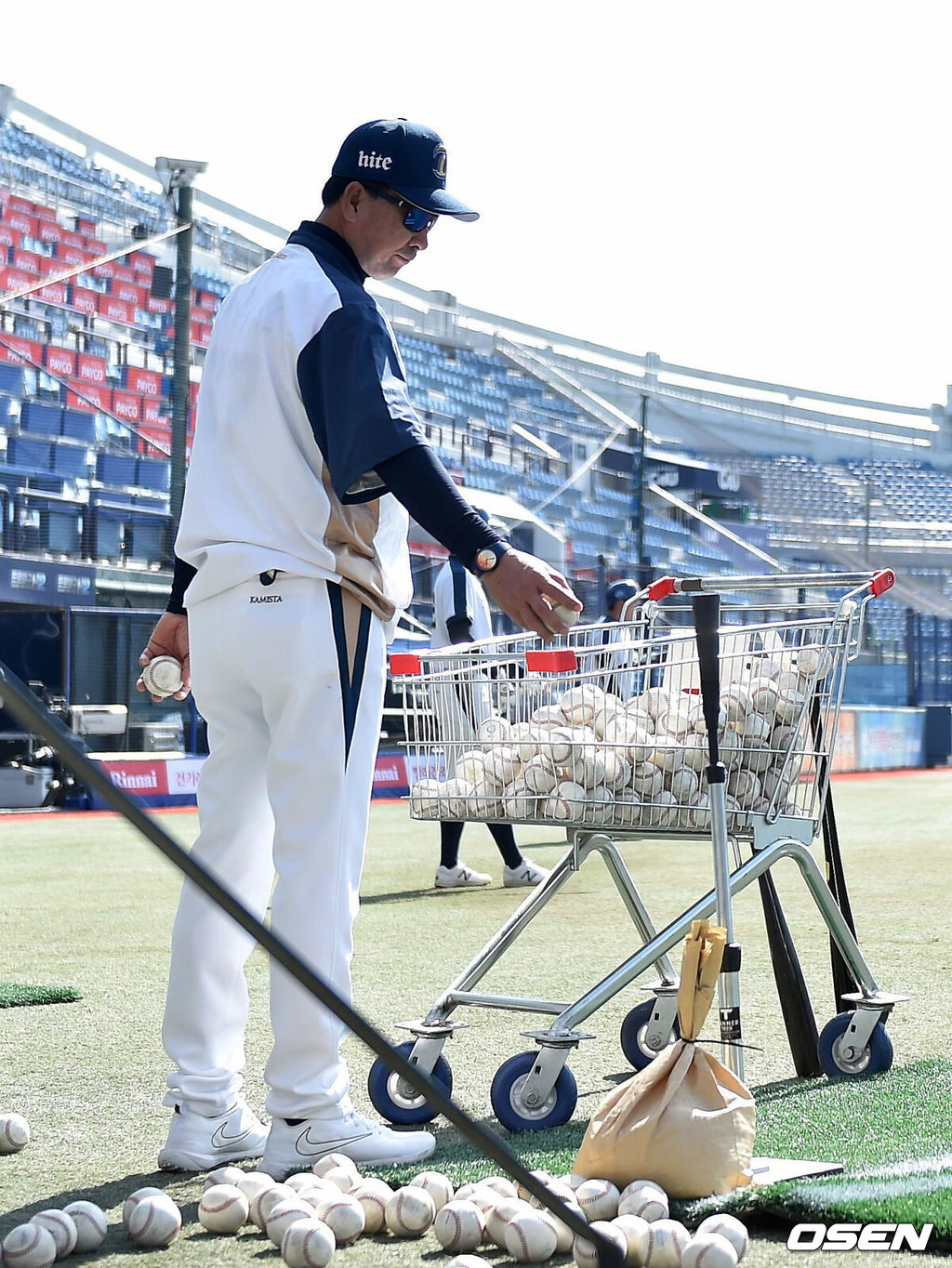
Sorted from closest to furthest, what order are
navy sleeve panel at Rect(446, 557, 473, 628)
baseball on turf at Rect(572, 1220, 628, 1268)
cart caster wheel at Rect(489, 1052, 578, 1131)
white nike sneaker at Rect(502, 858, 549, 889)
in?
1. baseball on turf at Rect(572, 1220, 628, 1268)
2. cart caster wheel at Rect(489, 1052, 578, 1131)
3. navy sleeve panel at Rect(446, 557, 473, 628)
4. white nike sneaker at Rect(502, 858, 549, 889)

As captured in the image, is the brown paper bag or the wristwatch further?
the wristwatch

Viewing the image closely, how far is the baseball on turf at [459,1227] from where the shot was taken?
2523mm

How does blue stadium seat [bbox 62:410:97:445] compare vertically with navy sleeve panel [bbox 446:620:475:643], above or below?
above

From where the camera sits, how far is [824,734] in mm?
3953

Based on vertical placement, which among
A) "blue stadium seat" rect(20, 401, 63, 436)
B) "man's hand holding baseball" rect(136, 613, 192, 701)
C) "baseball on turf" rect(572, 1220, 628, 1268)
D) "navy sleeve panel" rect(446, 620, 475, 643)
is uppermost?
"blue stadium seat" rect(20, 401, 63, 436)

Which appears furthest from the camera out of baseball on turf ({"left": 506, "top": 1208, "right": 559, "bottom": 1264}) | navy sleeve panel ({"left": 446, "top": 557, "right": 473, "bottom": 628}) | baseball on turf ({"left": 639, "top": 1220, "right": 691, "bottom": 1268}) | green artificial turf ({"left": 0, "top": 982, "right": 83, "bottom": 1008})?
navy sleeve panel ({"left": 446, "top": 557, "right": 473, "bottom": 628})

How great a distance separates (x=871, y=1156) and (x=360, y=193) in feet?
7.55

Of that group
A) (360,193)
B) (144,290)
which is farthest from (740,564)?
(360,193)

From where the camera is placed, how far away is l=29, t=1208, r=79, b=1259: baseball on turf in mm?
2469

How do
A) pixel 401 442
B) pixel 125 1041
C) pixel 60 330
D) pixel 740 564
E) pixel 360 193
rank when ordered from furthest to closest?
pixel 740 564 < pixel 60 330 < pixel 125 1041 < pixel 360 193 < pixel 401 442

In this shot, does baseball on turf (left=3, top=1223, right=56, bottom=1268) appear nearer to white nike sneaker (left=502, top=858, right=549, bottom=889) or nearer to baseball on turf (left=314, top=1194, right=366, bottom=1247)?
baseball on turf (left=314, top=1194, right=366, bottom=1247)

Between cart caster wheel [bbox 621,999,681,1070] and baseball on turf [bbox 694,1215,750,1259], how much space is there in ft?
5.42

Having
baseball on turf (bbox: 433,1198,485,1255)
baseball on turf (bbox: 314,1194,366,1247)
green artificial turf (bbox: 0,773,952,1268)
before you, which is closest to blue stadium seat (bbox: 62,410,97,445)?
green artificial turf (bbox: 0,773,952,1268)

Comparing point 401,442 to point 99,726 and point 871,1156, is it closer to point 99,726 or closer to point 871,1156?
point 871,1156
